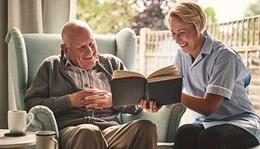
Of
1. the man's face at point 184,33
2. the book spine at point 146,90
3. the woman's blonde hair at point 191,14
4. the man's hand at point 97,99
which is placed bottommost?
the man's hand at point 97,99

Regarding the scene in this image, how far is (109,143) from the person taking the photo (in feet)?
6.80

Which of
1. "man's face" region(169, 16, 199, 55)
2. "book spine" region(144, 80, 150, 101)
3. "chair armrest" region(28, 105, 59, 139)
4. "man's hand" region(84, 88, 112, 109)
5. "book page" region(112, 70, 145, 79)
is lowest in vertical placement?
"chair armrest" region(28, 105, 59, 139)

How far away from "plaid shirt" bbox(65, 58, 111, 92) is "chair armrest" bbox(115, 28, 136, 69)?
1.16ft

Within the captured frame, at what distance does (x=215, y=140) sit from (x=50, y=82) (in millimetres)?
906

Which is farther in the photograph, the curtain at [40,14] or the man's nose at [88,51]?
the curtain at [40,14]

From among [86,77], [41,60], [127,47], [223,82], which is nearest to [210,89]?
[223,82]

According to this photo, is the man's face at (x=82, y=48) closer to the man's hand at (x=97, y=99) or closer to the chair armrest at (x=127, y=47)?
the man's hand at (x=97, y=99)

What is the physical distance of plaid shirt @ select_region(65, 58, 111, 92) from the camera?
234 cm

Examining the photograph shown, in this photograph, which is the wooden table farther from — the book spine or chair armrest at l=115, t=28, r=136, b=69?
chair armrest at l=115, t=28, r=136, b=69

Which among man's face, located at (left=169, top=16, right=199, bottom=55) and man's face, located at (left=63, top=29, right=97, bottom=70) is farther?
man's face, located at (left=63, top=29, right=97, bottom=70)

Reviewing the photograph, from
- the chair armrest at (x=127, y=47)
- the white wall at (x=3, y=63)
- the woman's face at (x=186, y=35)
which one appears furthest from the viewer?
the white wall at (x=3, y=63)

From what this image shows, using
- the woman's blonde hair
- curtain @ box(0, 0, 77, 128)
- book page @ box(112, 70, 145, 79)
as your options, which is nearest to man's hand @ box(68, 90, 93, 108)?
book page @ box(112, 70, 145, 79)

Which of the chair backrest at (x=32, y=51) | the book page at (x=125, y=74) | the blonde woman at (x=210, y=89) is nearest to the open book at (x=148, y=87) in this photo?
the book page at (x=125, y=74)

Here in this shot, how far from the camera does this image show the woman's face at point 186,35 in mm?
2111
